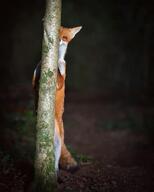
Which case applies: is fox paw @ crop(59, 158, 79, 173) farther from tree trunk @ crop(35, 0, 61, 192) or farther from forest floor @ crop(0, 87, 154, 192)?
tree trunk @ crop(35, 0, 61, 192)

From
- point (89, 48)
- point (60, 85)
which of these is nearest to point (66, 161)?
point (60, 85)

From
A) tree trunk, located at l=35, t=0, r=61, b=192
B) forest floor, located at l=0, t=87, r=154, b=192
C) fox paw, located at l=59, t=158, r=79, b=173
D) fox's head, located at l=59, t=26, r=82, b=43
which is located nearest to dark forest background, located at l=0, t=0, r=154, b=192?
forest floor, located at l=0, t=87, r=154, b=192

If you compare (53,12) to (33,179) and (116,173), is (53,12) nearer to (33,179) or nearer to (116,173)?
(33,179)

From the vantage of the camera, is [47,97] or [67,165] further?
[67,165]

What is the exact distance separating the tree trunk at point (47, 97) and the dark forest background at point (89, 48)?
1868 centimetres

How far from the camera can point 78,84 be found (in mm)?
30734

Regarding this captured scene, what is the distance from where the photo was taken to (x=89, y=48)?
31.1m

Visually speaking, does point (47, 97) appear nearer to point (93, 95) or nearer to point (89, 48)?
point (93, 95)

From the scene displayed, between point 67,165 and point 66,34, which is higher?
point 66,34

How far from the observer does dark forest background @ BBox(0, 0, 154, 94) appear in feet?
87.5

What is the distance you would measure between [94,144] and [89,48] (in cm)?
1778

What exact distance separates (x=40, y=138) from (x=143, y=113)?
39.3 ft

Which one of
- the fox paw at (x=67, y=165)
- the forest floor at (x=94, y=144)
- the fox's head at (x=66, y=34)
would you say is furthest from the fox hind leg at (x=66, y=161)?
the fox's head at (x=66, y=34)

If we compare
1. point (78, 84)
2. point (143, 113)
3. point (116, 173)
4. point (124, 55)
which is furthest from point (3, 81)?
point (116, 173)
